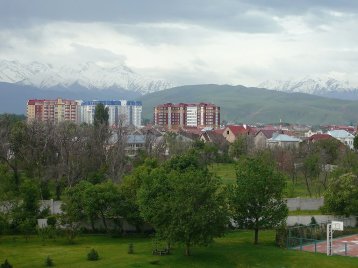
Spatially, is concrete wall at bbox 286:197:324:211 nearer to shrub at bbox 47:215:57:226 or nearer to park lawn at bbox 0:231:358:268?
park lawn at bbox 0:231:358:268

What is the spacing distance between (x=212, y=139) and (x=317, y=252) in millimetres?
64452

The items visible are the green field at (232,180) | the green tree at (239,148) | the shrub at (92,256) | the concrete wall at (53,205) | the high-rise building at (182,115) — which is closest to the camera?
the shrub at (92,256)

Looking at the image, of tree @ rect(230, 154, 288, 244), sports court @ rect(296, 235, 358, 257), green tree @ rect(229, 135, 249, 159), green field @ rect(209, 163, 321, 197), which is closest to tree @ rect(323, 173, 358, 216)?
sports court @ rect(296, 235, 358, 257)

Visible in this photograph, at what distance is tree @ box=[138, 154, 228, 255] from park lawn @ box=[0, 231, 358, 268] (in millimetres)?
1159

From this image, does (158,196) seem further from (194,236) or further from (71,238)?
(71,238)

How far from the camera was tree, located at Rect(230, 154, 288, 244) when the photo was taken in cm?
3006

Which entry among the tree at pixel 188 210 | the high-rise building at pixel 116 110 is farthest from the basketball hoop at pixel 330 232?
the high-rise building at pixel 116 110

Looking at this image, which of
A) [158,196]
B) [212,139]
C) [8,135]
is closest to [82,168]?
[8,135]

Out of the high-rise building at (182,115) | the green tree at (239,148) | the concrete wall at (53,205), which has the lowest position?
the concrete wall at (53,205)

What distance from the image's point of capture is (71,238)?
1251 inches

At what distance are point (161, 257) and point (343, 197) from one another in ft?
47.6

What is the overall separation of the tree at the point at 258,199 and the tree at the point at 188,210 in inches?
78.7

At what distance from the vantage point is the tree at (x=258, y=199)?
3006cm

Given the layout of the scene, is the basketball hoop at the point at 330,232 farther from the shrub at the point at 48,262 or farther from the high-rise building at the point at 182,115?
the high-rise building at the point at 182,115
